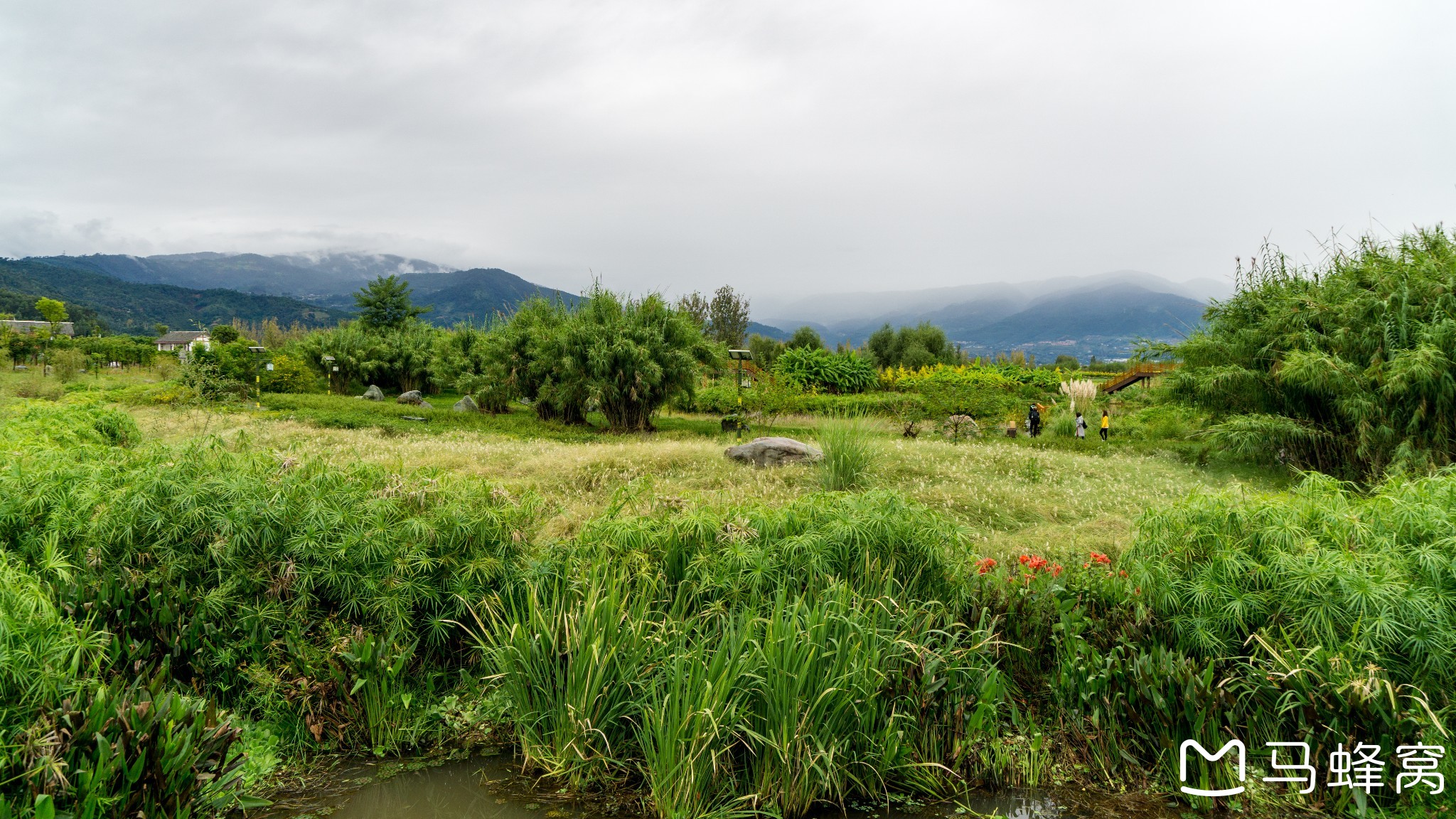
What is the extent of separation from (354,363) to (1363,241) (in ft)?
90.1

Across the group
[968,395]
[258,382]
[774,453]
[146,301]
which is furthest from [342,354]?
[146,301]

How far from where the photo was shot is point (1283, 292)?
34.7 feet

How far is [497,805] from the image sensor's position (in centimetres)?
326

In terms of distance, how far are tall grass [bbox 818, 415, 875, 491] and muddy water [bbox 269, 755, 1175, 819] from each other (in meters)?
5.47

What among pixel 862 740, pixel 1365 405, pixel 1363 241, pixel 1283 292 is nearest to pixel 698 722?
pixel 862 740

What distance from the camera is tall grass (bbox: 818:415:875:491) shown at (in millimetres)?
8977

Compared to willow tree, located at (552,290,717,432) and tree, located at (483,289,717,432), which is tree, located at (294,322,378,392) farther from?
willow tree, located at (552,290,717,432)

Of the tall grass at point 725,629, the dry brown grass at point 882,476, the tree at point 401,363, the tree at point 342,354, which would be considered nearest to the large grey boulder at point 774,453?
the dry brown grass at point 882,476

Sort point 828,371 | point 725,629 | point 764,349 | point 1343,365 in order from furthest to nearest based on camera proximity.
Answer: point 764,349, point 828,371, point 1343,365, point 725,629

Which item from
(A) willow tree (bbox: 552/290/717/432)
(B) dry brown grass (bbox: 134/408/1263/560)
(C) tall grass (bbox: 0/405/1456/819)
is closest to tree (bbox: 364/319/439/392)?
(A) willow tree (bbox: 552/290/717/432)

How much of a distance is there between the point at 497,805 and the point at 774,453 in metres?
7.78

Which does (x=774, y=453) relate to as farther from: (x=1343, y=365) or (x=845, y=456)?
(x=1343, y=365)

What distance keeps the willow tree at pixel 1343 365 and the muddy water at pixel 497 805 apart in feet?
23.9

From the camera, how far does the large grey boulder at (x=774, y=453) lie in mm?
10586
